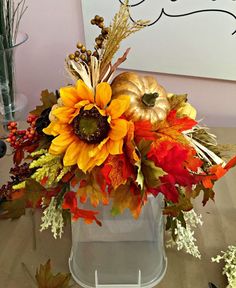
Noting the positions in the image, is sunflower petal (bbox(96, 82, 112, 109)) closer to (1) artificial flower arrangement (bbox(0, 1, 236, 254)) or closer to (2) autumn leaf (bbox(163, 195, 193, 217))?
→ (1) artificial flower arrangement (bbox(0, 1, 236, 254))

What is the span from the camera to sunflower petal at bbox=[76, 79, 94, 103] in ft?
2.00

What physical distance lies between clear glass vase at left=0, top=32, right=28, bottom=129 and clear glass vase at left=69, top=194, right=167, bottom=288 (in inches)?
19.4

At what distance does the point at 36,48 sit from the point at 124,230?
27.7 inches

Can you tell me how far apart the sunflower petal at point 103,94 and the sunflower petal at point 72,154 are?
63 mm

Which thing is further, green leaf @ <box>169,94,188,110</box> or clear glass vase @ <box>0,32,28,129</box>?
clear glass vase @ <box>0,32,28,129</box>

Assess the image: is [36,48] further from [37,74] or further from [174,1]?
[174,1]

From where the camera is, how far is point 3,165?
3.44ft

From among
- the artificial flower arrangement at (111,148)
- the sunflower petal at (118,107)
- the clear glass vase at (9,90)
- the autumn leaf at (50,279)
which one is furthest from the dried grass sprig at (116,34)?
the clear glass vase at (9,90)

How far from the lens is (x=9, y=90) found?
1.15 m

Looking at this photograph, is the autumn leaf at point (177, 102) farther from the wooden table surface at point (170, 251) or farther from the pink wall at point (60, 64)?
the pink wall at point (60, 64)

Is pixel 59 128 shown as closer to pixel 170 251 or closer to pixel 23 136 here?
pixel 23 136

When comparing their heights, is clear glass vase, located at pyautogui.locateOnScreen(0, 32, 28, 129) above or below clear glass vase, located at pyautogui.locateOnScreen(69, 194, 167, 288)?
above

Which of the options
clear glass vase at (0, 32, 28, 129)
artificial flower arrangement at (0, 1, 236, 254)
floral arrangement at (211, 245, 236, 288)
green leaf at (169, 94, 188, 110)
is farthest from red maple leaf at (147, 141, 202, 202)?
clear glass vase at (0, 32, 28, 129)

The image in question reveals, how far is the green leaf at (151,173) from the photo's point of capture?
22.7 inches
